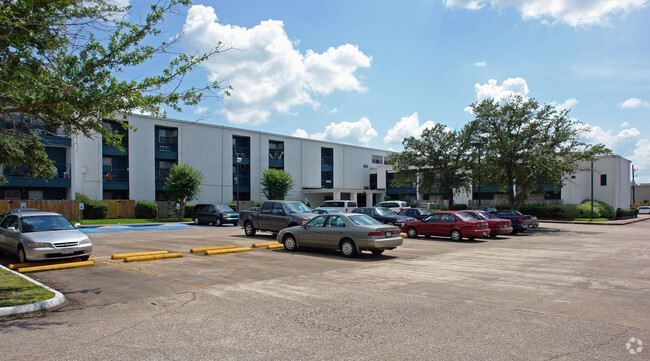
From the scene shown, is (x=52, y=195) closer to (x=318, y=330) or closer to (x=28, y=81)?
(x=28, y=81)

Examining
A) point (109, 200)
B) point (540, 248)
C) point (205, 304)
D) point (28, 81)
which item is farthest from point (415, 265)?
point (109, 200)

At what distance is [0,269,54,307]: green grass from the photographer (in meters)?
7.50

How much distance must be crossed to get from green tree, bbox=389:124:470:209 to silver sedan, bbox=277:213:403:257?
2688cm

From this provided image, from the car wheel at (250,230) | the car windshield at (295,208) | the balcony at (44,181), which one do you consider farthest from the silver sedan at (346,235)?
the balcony at (44,181)

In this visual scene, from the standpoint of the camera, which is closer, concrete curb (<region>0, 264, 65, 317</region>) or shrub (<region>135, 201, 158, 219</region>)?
concrete curb (<region>0, 264, 65, 317</region>)

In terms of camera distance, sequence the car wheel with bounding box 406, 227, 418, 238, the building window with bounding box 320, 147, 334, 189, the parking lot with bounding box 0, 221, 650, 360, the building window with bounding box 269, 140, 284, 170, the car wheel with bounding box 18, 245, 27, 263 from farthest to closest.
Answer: the building window with bounding box 320, 147, 334, 189, the building window with bounding box 269, 140, 284, 170, the car wheel with bounding box 406, 227, 418, 238, the car wheel with bounding box 18, 245, 27, 263, the parking lot with bounding box 0, 221, 650, 360

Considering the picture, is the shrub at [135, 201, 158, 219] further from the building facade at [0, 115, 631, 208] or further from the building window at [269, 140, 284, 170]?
the building window at [269, 140, 284, 170]

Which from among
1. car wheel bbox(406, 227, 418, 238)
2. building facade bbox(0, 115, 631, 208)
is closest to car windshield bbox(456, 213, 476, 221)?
car wheel bbox(406, 227, 418, 238)

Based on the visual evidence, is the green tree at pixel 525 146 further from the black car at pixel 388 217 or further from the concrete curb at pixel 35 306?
the concrete curb at pixel 35 306

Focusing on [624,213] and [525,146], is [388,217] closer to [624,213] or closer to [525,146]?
[525,146]

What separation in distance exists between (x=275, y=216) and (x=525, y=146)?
19.7 meters

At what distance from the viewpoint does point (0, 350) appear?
525 centimetres

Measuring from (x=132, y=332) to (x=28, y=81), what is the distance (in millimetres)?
6323

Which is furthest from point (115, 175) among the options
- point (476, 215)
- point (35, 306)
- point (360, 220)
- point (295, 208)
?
point (35, 306)
